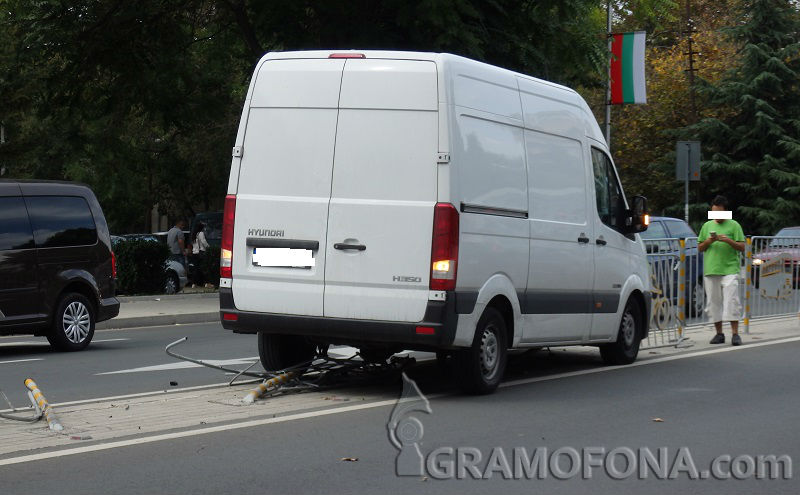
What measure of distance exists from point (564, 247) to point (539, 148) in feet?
3.19

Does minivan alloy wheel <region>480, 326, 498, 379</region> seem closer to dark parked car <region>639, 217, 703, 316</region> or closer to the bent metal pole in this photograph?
the bent metal pole

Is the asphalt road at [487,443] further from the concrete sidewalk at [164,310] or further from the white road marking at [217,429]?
the concrete sidewalk at [164,310]

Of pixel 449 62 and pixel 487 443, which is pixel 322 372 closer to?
pixel 449 62

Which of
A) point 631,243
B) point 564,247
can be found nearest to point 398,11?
point 631,243

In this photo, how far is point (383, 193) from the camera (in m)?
10.1

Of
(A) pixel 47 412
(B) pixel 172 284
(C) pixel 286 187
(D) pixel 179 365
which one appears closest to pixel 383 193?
(C) pixel 286 187

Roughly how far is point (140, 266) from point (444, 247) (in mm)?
17486

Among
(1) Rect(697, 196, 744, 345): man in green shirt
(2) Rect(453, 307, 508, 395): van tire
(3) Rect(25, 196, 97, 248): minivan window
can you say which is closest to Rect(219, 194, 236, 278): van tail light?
(2) Rect(453, 307, 508, 395): van tire

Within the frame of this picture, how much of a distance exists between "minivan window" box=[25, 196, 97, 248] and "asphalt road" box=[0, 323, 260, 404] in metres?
1.37

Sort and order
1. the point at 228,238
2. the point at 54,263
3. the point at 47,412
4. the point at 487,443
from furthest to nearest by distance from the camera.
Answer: the point at 54,263, the point at 228,238, the point at 47,412, the point at 487,443

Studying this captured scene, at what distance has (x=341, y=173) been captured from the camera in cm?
1027

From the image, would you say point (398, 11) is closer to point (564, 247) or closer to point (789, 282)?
point (789, 282)

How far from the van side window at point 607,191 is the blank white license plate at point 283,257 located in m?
3.52

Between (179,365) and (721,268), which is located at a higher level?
(721,268)
